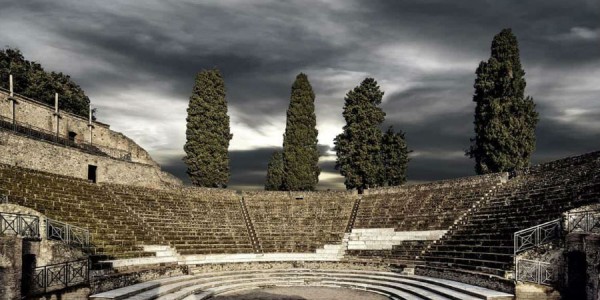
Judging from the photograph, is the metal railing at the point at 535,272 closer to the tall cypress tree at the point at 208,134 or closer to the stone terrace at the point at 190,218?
the stone terrace at the point at 190,218

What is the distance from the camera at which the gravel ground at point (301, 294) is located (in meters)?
21.1

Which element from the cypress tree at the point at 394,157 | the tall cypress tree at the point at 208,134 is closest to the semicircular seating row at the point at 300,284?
the tall cypress tree at the point at 208,134

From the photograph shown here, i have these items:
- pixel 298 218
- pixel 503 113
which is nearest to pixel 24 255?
pixel 298 218

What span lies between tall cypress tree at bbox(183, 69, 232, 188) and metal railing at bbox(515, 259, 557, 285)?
90.5 feet

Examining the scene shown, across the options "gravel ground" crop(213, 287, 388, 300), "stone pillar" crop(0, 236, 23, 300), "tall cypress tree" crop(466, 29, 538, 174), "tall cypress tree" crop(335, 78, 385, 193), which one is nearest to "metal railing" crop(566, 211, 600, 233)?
"gravel ground" crop(213, 287, 388, 300)

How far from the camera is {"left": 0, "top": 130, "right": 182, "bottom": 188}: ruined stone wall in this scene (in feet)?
80.3

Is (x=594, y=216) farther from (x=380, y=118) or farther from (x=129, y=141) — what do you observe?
(x=129, y=141)

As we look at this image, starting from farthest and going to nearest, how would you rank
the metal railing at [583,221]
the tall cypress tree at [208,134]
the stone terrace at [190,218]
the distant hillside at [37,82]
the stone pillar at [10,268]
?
the distant hillside at [37,82] < the tall cypress tree at [208,134] < the stone terrace at [190,218] < the metal railing at [583,221] < the stone pillar at [10,268]

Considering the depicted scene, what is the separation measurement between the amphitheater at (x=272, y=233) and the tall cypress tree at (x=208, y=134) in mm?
3897

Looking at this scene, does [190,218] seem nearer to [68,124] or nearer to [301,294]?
[301,294]

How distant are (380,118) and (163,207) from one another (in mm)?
21044

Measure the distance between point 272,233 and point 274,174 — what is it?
27.8 meters

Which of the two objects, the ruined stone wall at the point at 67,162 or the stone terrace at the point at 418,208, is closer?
the ruined stone wall at the point at 67,162

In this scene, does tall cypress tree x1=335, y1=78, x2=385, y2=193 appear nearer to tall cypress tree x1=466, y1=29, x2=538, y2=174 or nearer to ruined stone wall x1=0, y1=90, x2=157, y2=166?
tall cypress tree x1=466, y1=29, x2=538, y2=174
